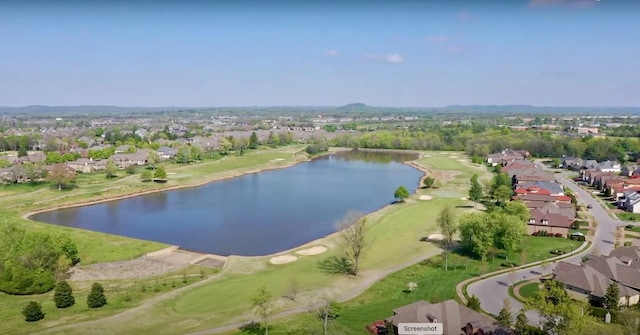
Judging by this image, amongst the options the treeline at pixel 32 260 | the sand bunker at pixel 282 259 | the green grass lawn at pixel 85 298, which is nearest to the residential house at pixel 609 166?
the sand bunker at pixel 282 259

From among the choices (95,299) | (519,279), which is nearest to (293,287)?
(95,299)

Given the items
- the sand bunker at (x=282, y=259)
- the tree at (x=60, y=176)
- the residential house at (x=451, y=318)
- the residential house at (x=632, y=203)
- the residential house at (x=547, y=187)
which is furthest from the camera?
the tree at (x=60, y=176)

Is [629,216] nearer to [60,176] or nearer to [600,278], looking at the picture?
[600,278]

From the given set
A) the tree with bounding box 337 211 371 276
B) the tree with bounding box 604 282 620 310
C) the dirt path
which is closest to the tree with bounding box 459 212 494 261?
the dirt path

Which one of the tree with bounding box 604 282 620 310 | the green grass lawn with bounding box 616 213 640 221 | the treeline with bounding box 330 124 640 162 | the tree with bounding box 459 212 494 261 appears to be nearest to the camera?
the tree with bounding box 604 282 620 310

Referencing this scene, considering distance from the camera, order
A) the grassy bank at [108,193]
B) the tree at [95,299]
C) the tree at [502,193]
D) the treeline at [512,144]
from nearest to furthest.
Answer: the tree at [95,299] → the grassy bank at [108,193] → the tree at [502,193] → the treeline at [512,144]

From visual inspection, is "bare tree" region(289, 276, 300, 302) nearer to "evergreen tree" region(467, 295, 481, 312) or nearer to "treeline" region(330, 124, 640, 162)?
"evergreen tree" region(467, 295, 481, 312)

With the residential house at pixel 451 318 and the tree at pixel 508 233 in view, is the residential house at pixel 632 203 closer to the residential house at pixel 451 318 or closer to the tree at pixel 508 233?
the tree at pixel 508 233
